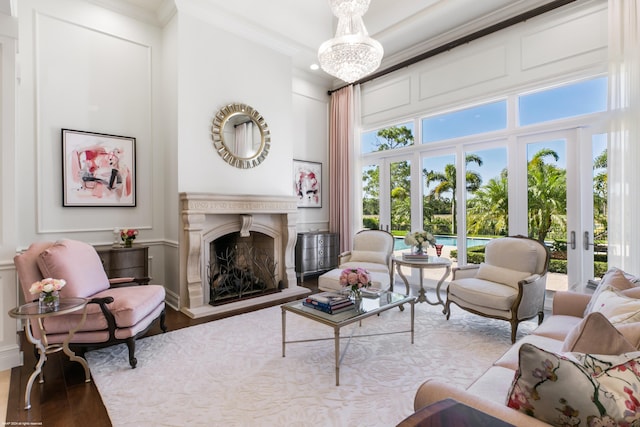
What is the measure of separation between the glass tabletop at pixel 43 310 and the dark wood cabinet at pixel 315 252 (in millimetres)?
3567

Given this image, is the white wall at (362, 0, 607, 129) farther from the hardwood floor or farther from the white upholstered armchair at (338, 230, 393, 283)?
the hardwood floor

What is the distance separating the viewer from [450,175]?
510cm

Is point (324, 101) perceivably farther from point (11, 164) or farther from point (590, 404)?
point (590, 404)

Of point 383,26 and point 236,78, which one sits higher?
point 383,26

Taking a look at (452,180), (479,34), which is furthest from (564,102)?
(452,180)

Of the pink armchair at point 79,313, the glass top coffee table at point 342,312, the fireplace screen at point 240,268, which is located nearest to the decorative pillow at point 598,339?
the glass top coffee table at point 342,312

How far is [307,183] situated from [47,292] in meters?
4.54

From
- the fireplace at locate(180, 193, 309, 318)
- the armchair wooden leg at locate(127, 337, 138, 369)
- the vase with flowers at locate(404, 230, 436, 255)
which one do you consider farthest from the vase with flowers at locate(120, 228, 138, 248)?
the vase with flowers at locate(404, 230, 436, 255)

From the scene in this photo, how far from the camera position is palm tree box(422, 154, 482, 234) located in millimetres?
4816

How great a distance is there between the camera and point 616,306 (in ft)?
5.79

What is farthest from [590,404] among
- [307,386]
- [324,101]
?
[324,101]

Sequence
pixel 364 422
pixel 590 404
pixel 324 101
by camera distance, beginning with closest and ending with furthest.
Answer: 1. pixel 590 404
2. pixel 364 422
3. pixel 324 101

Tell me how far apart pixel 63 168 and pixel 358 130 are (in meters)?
4.60

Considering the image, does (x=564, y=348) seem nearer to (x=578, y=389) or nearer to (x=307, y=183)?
(x=578, y=389)
